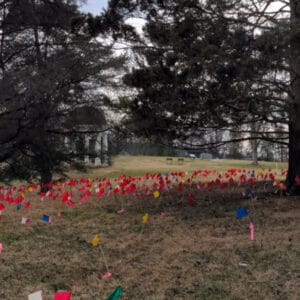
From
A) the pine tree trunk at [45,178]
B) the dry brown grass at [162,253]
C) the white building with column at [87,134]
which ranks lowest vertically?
the dry brown grass at [162,253]

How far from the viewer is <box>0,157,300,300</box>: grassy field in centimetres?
376

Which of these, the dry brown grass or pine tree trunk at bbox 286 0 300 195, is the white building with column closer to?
the dry brown grass

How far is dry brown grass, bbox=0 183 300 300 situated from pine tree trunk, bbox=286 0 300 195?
492mm

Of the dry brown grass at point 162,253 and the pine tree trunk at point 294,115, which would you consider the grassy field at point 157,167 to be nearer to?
the dry brown grass at point 162,253

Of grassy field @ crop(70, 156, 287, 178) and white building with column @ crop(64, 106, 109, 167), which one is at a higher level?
white building with column @ crop(64, 106, 109, 167)

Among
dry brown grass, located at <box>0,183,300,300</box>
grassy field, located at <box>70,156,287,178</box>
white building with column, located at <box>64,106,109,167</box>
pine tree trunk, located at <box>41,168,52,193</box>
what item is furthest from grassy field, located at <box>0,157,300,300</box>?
grassy field, located at <box>70,156,287,178</box>

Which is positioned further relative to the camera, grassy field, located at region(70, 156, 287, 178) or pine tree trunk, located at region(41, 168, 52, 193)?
grassy field, located at region(70, 156, 287, 178)

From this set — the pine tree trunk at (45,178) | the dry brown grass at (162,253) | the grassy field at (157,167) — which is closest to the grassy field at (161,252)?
the dry brown grass at (162,253)

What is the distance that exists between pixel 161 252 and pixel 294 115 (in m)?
3.63

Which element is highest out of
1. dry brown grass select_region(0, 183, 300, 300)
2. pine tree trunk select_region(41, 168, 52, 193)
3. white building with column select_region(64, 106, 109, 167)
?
white building with column select_region(64, 106, 109, 167)

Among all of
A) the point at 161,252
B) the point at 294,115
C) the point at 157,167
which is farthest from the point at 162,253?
the point at 157,167

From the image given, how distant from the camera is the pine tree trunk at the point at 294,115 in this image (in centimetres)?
565

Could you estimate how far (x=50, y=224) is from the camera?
6.78 metres

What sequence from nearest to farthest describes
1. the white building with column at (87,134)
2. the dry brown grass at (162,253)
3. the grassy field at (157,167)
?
the dry brown grass at (162,253), the white building with column at (87,134), the grassy field at (157,167)
